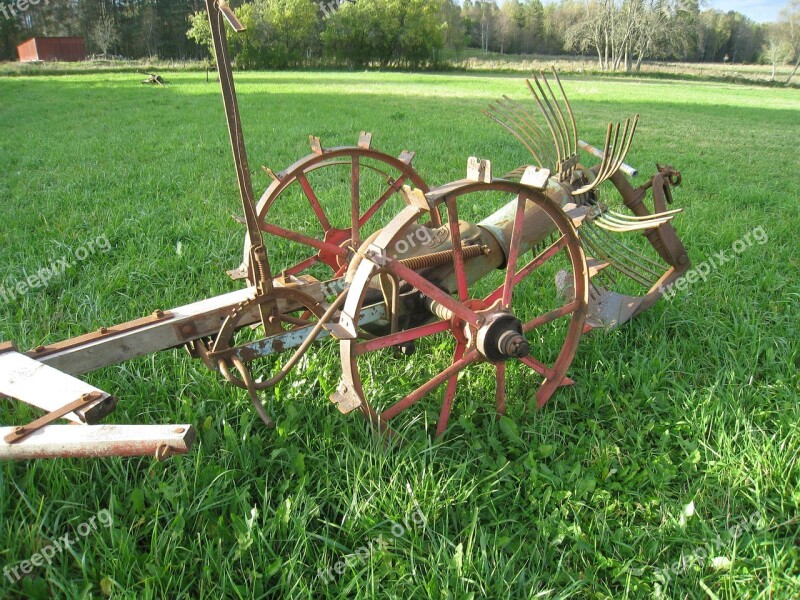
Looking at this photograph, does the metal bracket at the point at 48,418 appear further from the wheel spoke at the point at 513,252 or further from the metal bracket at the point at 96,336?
the wheel spoke at the point at 513,252

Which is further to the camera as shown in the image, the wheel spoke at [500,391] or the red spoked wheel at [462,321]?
the wheel spoke at [500,391]

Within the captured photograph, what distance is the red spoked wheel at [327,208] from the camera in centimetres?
292

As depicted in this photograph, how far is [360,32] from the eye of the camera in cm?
3775

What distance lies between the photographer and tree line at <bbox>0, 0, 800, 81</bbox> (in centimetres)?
3431

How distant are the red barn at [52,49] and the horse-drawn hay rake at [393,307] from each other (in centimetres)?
4023

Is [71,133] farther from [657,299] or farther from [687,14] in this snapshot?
[687,14]

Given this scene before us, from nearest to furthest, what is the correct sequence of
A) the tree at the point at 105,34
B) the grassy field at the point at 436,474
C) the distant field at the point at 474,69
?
the grassy field at the point at 436,474
the distant field at the point at 474,69
the tree at the point at 105,34

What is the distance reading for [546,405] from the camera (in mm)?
2711

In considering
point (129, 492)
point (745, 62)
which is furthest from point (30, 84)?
point (745, 62)

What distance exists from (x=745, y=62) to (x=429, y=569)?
234ft

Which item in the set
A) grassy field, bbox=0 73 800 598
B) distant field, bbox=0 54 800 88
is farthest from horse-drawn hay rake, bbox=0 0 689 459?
distant field, bbox=0 54 800 88

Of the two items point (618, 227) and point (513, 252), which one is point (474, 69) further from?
point (513, 252)

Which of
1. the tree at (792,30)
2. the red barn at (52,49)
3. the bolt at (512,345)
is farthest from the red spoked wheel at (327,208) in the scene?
the tree at (792,30)

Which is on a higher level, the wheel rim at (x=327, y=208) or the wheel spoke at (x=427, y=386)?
the wheel rim at (x=327, y=208)
